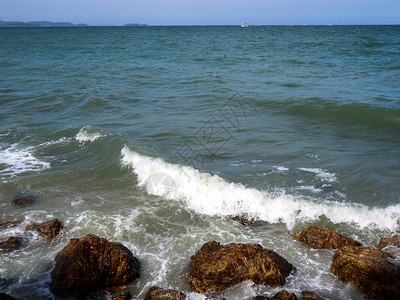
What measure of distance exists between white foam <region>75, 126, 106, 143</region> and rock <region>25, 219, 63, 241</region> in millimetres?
6518

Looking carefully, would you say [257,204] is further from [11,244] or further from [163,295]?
[11,244]

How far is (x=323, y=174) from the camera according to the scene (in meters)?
11.4

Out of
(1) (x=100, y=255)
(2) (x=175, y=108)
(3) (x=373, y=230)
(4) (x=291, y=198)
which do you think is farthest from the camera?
(2) (x=175, y=108)

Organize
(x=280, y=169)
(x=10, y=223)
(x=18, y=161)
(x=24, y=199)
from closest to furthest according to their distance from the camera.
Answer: (x=10, y=223) < (x=24, y=199) < (x=280, y=169) < (x=18, y=161)

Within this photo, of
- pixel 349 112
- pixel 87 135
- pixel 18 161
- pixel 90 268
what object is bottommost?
pixel 18 161

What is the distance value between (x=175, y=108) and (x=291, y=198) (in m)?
11.0

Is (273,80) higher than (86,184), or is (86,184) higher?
(273,80)

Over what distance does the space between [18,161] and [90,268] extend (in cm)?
781

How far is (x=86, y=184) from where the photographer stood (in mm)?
11414

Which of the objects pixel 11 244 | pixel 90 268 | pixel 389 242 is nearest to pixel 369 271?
pixel 389 242

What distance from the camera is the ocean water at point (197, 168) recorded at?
794 cm

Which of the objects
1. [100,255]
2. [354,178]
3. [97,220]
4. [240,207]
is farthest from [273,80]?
[100,255]

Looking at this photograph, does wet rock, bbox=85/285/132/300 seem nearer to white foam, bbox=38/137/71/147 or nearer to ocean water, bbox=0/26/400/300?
ocean water, bbox=0/26/400/300

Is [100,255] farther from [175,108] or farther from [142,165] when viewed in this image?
[175,108]
